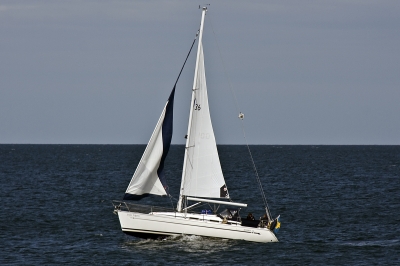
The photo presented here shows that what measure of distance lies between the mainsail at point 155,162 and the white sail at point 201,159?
1200 millimetres

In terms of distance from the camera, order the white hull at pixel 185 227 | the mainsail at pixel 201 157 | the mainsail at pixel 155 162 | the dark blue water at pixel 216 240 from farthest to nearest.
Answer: the mainsail at pixel 201 157 → the mainsail at pixel 155 162 → the white hull at pixel 185 227 → the dark blue water at pixel 216 240

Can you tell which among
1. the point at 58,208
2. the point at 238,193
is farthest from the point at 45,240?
the point at 238,193

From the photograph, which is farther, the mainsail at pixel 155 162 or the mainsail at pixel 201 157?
the mainsail at pixel 201 157

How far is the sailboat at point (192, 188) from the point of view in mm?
40188

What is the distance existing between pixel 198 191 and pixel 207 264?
18.9ft

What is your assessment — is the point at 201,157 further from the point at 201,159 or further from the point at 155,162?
the point at 155,162

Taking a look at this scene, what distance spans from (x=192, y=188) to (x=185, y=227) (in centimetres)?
225

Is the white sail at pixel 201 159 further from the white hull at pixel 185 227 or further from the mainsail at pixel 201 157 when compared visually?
the white hull at pixel 185 227

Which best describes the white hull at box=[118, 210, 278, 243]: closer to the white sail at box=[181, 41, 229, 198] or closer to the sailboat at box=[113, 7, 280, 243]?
the sailboat at box=[113, 7, 280, 243]

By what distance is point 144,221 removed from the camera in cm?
4041

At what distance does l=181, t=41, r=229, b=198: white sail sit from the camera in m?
40.8

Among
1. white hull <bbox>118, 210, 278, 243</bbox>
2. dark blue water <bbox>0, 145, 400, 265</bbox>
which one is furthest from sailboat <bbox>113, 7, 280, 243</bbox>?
dark blue water <bbox>0, 145, 400, 265</bbox>

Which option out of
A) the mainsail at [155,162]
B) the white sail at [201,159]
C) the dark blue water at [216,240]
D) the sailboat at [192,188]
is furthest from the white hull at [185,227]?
the white sail at [201,159]

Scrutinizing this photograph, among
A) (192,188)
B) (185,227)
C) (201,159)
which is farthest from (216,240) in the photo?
(201,159)
